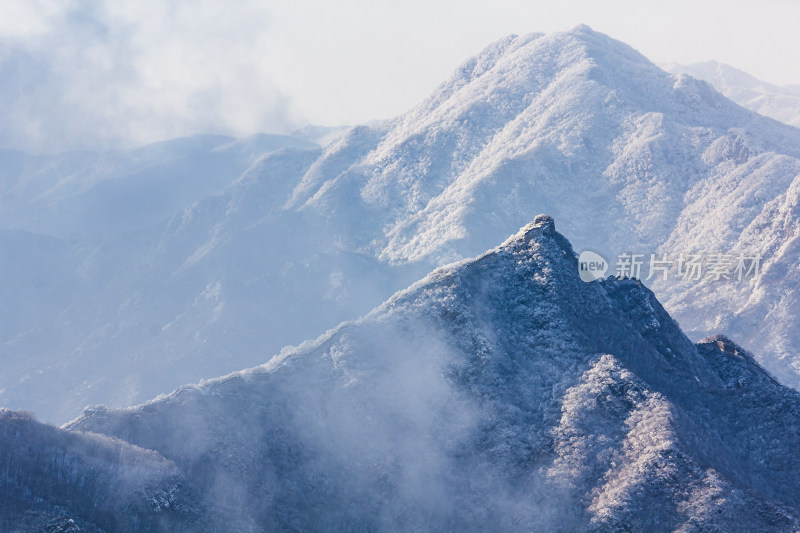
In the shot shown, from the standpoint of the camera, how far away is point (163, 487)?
31.8 m

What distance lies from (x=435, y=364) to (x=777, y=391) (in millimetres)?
19781

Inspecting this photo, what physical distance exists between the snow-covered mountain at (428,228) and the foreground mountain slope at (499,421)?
173ft

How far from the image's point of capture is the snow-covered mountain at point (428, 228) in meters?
103

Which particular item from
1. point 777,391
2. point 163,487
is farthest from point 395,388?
point 777,391

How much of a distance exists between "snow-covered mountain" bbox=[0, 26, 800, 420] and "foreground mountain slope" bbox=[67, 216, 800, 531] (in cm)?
5268

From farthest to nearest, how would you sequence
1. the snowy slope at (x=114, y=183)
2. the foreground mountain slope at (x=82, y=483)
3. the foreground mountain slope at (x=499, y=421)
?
the snowy slope at (x=114, y=183), the foreground mountain slope at (x=499, y=421), the foreground mountain slope at (x=82, y=483)

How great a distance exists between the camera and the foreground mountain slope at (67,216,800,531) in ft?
109

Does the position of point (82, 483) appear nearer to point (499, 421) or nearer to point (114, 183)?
point (499, 421)

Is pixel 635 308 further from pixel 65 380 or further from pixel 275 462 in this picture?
pixel 65 380

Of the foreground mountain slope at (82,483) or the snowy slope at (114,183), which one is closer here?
the foreground mountain slope at (82,483)
